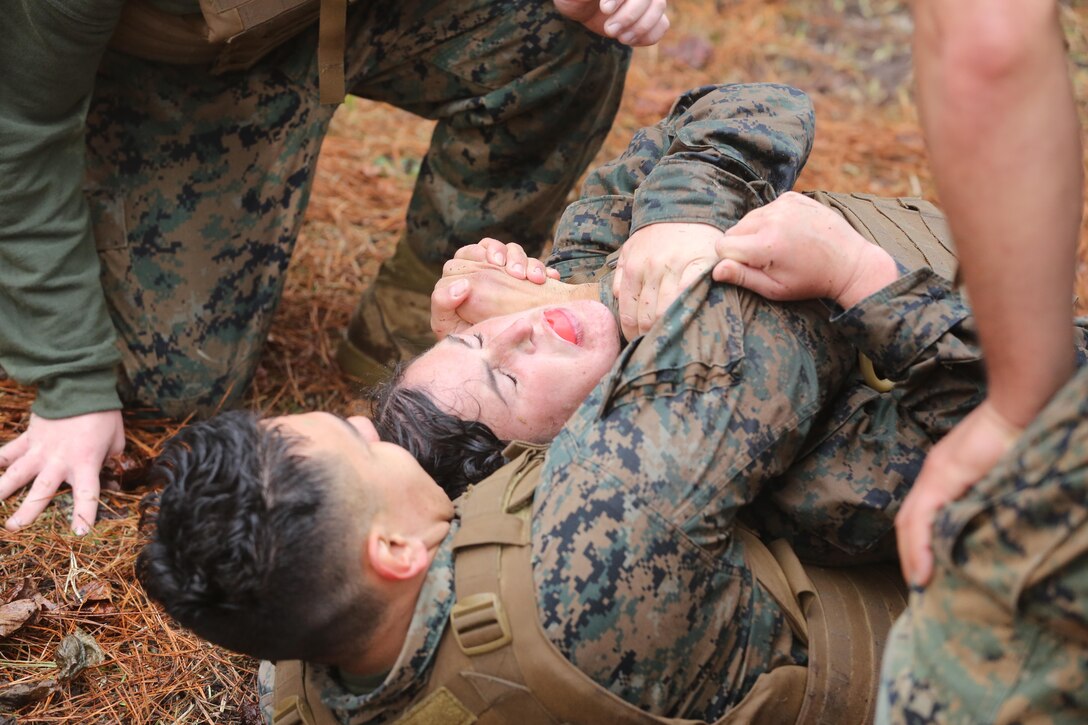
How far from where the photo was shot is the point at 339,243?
16.3ft

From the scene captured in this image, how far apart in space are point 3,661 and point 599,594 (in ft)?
5.41

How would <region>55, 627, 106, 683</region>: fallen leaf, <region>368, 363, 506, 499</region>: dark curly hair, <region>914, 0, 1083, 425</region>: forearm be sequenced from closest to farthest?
<region>914, 0, 1083, 425</region>: forearm
<region>368, 363, 506, 499</region>: dark curly hair
<region>55, 627, 106, 683</region>: fallen leaf

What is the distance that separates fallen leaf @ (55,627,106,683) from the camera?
2695 millimetres

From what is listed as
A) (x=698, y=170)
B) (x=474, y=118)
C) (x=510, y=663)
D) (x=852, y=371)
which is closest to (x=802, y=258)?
(x=852, y=371)

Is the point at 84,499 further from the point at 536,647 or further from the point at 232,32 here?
the point at 536,647

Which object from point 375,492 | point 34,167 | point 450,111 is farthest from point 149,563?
point 450,111

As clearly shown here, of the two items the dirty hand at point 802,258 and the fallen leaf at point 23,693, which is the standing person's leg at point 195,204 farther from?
the dirty hand at point 802,258

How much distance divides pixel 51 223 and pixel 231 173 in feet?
2.09

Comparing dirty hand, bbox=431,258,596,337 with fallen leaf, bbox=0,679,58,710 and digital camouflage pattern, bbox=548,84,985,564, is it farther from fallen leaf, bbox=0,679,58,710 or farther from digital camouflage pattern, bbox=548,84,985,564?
fallen leaf, bbox=0,679,58,710

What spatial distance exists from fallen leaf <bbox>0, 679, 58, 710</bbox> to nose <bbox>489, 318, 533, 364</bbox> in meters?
1.36

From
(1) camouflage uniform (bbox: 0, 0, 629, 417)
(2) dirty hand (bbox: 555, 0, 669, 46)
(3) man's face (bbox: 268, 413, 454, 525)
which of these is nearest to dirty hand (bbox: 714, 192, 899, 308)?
(3) man's face (bbox: 268, 413, 454, 525)

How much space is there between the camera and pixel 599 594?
6.59 feet

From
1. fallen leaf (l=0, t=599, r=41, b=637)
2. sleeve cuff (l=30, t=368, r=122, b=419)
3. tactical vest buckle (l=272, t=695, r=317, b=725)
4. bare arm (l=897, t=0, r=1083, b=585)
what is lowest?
Result: fallen leaf (l=0, t=599, r=41, b=637)

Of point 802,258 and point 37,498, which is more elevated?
point 802,258
